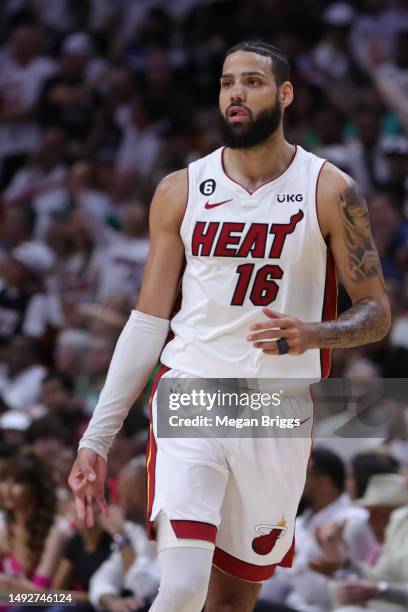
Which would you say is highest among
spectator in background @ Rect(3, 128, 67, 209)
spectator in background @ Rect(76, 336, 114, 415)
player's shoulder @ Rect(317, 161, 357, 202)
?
spectator in background @ Rect(3, 128, 67, 209)

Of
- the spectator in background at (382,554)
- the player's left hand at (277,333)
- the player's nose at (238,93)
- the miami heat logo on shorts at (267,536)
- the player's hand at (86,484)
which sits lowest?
the spectator in background at (382,554)

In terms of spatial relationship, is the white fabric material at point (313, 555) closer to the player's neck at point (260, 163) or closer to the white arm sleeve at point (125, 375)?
the white arm sleeve at point (125, 375)

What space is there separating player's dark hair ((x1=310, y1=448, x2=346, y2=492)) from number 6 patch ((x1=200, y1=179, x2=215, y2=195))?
2.56m

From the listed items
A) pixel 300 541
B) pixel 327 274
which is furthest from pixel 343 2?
pixel 327 274

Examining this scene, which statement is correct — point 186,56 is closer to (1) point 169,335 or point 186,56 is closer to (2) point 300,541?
(2) point 300,541

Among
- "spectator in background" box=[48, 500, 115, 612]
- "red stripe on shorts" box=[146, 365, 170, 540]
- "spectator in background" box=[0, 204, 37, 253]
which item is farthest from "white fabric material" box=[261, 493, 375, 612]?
"spectator in background" box=[0, 204, 37, 253]

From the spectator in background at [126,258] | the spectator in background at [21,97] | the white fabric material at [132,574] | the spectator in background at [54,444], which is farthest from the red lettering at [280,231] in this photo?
the spectator in background at [21,97]

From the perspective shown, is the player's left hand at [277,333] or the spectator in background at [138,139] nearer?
the player's left hand at [277,333]

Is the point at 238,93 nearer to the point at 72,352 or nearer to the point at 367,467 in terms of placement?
the point at 367,467

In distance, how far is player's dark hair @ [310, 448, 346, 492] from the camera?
6801 mm

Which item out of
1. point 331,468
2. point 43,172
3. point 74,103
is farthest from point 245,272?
point 74,103

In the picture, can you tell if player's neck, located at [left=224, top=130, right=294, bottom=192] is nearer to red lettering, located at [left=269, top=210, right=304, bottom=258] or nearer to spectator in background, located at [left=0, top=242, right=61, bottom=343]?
red lettering, located at [left=269, top=210, right=304, bottom=258]

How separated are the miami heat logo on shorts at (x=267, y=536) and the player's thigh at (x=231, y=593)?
196 millimetres

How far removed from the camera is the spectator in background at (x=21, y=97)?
12.9m
